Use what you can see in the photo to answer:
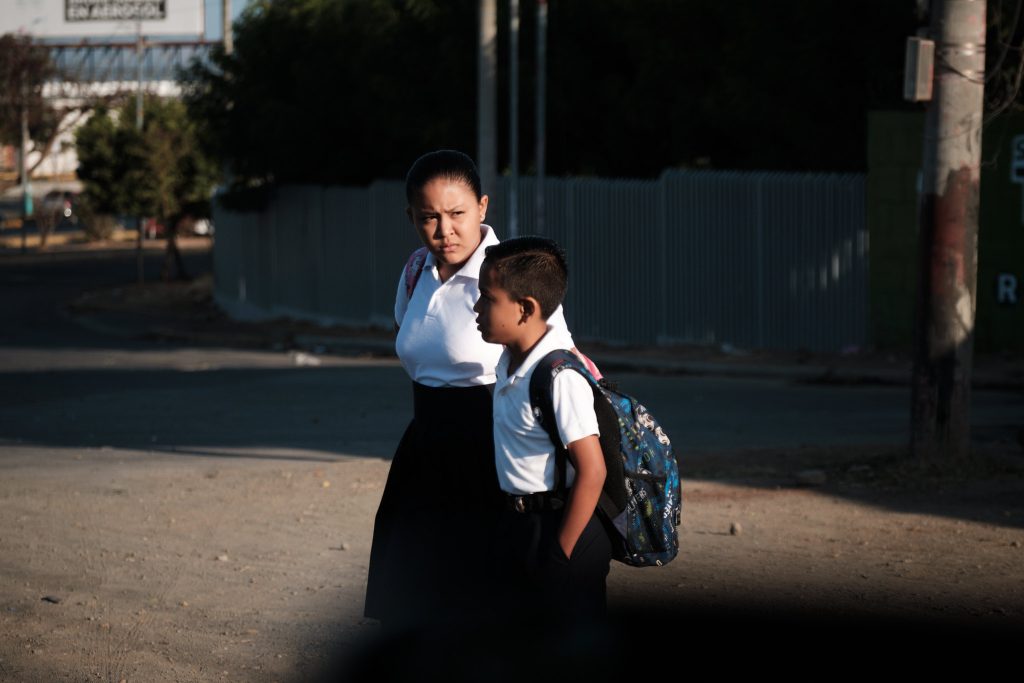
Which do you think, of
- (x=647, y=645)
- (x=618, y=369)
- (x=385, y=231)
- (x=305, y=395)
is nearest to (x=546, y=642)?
(x=647, y=645)

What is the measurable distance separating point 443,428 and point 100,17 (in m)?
68.3

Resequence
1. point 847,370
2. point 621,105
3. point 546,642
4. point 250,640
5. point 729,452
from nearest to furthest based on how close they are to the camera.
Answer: point 546,642 → point 250,640 → point 729,452 → point 847,370 → point 621,105

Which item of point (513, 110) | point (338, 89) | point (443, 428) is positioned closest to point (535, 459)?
point (443, 428)

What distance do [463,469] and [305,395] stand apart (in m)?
10.8

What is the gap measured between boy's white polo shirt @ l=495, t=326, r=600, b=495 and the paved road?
6917 mm

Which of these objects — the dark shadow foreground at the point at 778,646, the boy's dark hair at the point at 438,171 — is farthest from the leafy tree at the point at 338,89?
the dark shadow foreground at the point at 778,646

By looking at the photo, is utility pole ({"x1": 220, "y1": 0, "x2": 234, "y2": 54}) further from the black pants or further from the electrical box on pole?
the black pants

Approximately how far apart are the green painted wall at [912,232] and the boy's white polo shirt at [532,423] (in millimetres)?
13233

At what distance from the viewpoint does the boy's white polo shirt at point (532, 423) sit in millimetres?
3365

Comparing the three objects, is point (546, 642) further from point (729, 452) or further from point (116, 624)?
point (729, 452)

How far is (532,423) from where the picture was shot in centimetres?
346

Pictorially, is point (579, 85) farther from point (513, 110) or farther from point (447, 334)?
point (447, 334)

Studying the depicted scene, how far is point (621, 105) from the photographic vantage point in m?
21.4

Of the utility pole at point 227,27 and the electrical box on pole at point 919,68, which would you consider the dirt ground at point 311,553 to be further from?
the utility pole at point 227,27
